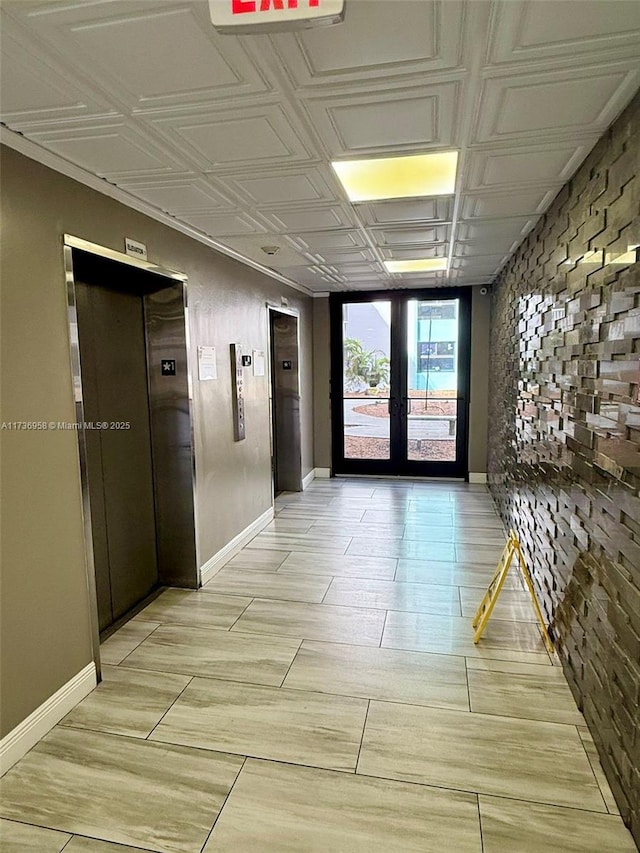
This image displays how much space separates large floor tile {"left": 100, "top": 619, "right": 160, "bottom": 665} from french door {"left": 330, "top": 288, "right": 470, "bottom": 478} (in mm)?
4324

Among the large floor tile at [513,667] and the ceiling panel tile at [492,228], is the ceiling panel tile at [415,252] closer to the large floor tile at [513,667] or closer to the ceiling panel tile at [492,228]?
the ceiling panel tile at [492,228]

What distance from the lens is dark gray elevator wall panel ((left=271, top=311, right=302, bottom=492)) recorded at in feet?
19.9

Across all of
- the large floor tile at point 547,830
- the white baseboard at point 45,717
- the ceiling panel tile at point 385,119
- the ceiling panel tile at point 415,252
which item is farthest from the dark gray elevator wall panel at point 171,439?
the large floor tile at point 547,830

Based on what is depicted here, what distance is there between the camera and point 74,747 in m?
2.11

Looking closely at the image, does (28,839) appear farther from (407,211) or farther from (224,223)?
(407,211)

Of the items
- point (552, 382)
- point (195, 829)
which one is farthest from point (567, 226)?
point (195, 829)

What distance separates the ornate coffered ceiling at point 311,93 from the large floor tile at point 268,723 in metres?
2.52

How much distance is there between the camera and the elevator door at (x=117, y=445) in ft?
9.72

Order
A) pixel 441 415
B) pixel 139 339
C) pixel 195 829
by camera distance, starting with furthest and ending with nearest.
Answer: pixel 441 415 < pixel 139 339 < pixel 195 829

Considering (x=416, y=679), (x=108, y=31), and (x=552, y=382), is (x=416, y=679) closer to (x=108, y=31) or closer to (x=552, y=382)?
(x=552, y=382)

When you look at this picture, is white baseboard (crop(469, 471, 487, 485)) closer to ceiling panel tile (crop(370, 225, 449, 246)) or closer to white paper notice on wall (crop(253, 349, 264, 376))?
white paper notice on wall (crop(253, 349, 264, 376))

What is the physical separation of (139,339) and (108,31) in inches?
86.7

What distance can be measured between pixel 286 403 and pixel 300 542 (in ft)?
7.10

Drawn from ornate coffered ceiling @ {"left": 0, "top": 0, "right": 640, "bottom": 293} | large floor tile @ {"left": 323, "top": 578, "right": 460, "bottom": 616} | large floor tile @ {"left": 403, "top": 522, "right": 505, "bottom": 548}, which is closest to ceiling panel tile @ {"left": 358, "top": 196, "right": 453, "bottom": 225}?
ornate coffered ceiling @ {"left": 0, "top": 0, "right": 640, "bottom": 293}
